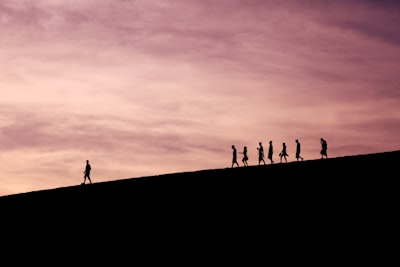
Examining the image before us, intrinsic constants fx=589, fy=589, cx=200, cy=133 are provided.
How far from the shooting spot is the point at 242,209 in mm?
24312

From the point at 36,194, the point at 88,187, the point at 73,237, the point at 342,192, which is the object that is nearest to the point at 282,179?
the point at 342,192

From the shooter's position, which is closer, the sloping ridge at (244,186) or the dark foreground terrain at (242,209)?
the dark foreground terrain at (242,209)

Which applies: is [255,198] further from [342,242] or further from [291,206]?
[342,242]

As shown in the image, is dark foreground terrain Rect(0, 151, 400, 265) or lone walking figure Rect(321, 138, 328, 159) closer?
dark foreground terrain Rect(0, 151, 400, 265)

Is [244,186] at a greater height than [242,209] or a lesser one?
greater

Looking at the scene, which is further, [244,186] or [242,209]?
[244,186]

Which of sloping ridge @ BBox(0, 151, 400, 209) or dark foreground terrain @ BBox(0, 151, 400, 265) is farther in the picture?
sloping ridge @ BBox(0, 151, 400, 209)

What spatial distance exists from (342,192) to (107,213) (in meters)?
11.0

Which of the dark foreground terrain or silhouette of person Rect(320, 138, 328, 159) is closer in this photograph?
the dark foreground terrain

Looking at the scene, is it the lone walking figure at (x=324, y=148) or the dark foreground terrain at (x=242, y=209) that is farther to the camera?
the lone walking figure at (x=324, y=148)

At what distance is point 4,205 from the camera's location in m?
33.3

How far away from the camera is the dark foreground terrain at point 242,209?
2043cm

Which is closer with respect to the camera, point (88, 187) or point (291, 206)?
point (291, 206)

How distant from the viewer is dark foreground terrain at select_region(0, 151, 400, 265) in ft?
67.0
